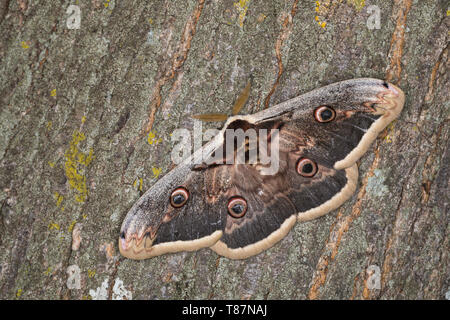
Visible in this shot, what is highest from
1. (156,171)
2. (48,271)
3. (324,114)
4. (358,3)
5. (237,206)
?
(358,3)

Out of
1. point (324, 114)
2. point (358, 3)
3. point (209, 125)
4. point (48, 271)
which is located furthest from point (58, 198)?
point (358, 3)

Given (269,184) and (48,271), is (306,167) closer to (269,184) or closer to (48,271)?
(269,184)

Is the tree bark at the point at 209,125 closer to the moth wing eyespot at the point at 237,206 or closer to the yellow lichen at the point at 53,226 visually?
the yellow lichen at the point at 53,226

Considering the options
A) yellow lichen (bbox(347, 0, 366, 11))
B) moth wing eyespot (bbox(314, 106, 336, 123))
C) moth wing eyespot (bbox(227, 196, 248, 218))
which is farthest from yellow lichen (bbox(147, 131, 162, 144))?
yellow lichen (bbox(347, 0, 366, 11))

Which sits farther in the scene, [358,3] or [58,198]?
[58,198]

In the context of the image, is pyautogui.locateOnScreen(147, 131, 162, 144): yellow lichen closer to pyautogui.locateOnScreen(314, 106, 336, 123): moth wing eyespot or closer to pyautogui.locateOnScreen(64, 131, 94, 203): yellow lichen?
pyautogui.locateOnScreen(64, 131, 94, 203): yellow lichen

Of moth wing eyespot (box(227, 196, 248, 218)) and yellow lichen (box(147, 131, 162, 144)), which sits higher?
yellow lichen (box(147, 131, 162, 144))
